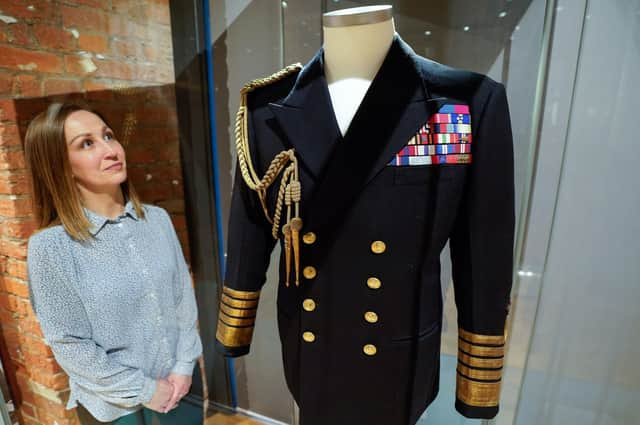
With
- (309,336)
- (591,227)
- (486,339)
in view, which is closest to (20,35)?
(309,336)

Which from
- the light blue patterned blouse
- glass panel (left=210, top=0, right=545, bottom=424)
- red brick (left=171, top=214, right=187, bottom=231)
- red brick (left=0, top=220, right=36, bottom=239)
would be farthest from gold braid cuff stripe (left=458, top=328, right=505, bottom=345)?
red brick (left=171, top=214, right=187, bottom=231)

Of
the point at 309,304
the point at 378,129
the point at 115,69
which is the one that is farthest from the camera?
the point at 115,69

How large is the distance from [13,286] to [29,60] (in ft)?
2.73

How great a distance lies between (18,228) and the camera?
137cm

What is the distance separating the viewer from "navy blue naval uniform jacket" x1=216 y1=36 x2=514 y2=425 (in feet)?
2.67

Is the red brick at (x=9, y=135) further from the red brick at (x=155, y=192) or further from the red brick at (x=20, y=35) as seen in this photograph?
the red brick at (x=155, y=192)

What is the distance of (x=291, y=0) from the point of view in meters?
1.60

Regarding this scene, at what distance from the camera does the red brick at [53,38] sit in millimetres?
1342

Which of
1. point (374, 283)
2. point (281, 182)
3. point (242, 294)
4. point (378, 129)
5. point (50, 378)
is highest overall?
point (378, 129)

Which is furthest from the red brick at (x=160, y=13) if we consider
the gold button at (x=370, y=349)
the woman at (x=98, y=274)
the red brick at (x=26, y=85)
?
the gold button at (x=370, y=349)

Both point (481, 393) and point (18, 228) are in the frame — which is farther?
point (18, 228)

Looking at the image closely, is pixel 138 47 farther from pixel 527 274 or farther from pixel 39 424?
pixel 527 274

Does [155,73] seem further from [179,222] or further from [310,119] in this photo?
[310,119]

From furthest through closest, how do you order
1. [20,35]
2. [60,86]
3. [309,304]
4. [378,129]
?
[60,86] → [20,35] → [309,304] → [378,129]
